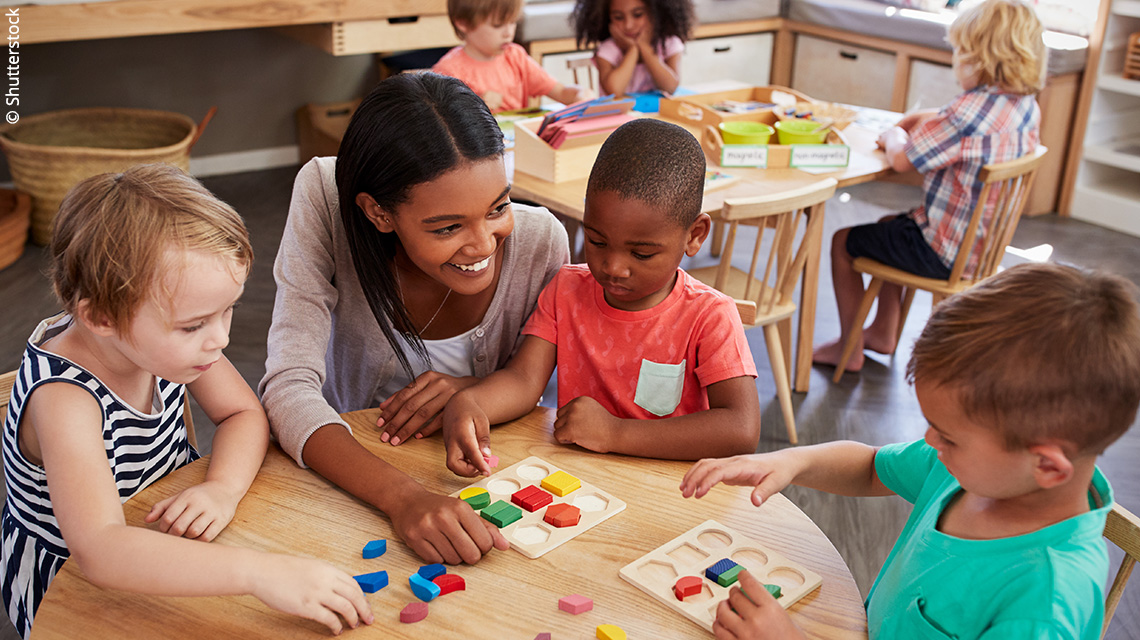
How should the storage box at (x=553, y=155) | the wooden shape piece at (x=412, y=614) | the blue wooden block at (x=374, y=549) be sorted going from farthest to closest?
the storage box at (x=553, y=155) → the blue wooden block at (x=374, y=549) → the wooden shape piece at (x=412, y=614)

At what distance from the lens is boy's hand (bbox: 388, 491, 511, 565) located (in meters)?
1.05

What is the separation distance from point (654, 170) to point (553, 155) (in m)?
1.24

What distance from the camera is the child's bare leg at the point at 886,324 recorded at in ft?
10.6

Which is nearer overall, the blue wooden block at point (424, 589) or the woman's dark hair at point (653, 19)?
the blue wooden block at point (424, 589)

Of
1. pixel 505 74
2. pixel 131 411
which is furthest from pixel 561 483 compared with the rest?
pixel 505 74

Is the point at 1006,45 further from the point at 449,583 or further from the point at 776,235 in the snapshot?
the point at 449,583


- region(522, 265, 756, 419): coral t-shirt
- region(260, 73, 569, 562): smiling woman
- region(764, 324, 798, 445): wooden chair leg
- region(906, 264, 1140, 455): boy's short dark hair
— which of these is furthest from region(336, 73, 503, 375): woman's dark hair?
region(764, 324, 798, 445): wooden chair leg

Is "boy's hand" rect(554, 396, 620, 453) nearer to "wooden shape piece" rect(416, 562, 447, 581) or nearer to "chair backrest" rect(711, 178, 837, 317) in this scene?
"wooden shape piece" rect(416, 562, 447, 581)

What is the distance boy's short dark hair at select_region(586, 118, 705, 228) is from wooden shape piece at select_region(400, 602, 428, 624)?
622 millimetres

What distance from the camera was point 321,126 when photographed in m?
4.70

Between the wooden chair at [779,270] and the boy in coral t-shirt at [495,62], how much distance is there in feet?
3.35

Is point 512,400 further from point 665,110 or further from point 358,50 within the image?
point 358,50

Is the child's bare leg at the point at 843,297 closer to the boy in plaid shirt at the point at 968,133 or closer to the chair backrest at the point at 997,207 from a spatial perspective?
the boy in plaid shirt at the point at 968,133

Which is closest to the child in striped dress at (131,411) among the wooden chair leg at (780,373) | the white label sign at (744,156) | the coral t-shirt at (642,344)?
the coral t-shirt at (642,344)
